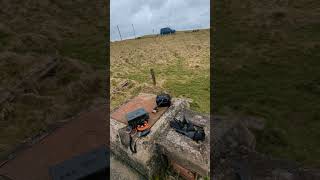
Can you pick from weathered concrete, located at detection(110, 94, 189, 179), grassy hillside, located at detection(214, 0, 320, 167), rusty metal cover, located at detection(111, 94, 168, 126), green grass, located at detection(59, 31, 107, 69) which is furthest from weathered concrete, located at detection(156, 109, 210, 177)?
green grass, located at detection(59, 31, 107, 69)

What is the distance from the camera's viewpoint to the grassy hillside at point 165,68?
755 inches

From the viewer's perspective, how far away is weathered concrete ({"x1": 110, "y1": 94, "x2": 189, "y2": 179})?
1052 centimetres

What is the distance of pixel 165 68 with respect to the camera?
24.5m

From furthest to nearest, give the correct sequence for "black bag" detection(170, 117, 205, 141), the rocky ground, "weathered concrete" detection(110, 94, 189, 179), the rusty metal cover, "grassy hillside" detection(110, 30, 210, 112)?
"grassy hillside" detection(110, 30, 210, 112) → the rusty metal cover → "weathered concrete" detection(110, 94, 189, 179) → "black bag" detection(170, 117, 205, 141) → the rocky ground

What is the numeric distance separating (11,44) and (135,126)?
17.3 meters

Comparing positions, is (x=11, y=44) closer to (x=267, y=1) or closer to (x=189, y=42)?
(x=189, y=42)

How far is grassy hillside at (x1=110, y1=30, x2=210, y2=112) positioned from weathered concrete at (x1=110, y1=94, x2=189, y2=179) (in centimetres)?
557

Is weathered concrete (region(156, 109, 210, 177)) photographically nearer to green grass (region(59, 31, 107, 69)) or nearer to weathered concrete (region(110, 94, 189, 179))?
weathered concrete (region(110, 94, 189, 179))

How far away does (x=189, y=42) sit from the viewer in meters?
33.0

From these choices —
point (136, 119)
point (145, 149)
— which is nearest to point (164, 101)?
point (136, 119)

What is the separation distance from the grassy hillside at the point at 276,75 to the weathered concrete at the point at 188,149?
13.9 ft

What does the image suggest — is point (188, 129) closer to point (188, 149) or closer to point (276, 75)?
point (188, 149)

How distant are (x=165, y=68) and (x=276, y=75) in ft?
26.2

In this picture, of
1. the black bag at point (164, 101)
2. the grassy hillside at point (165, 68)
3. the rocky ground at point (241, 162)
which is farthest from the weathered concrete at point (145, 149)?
the grassy hillside at point (165, 68)
